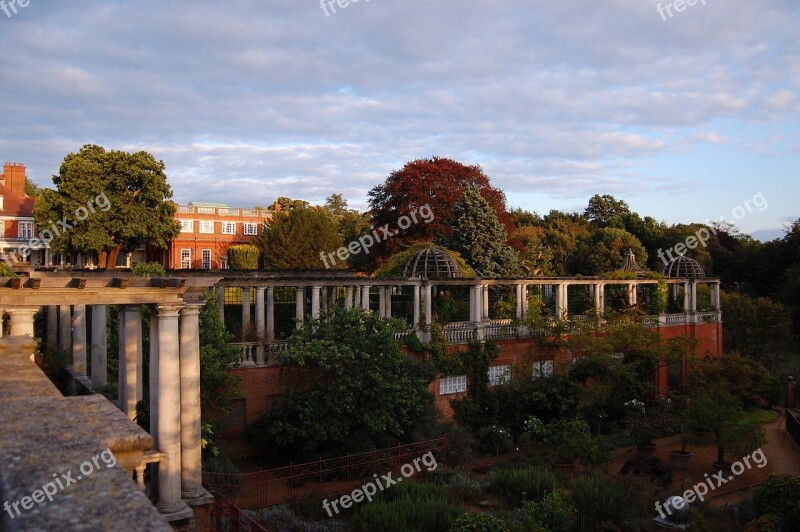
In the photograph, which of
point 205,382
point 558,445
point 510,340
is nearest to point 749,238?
point 510,340

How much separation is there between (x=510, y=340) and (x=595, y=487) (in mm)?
10765

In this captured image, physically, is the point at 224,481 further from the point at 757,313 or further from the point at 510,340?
the point at 757,313

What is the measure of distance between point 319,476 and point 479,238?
21598mm

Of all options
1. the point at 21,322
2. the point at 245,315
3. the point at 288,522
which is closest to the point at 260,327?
the point at 245,315

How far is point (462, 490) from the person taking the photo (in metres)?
15.1

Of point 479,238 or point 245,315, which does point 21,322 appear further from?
point 479,238

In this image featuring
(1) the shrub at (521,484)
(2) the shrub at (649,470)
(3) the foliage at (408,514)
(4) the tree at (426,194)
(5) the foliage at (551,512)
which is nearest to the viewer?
(3) the foliage at (408,514)

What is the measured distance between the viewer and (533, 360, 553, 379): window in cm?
2482

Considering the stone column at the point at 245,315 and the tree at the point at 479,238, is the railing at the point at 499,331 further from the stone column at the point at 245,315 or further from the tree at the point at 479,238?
the tree at the point at 479,238

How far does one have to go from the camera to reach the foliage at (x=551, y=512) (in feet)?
42.8

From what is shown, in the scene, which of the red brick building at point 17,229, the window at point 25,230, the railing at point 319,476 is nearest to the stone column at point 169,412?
the railing at point 319,476

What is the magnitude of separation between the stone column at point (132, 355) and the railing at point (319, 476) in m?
2.60

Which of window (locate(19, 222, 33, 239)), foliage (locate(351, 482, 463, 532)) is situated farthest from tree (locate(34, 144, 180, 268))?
foliage (locate(351, 482, 463, 532))

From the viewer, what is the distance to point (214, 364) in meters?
15.9
